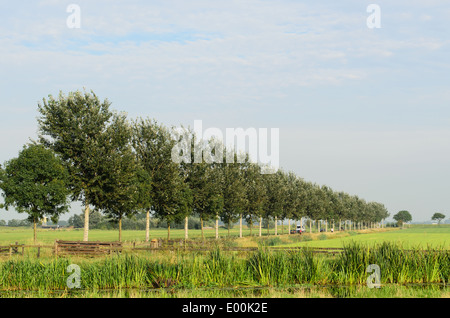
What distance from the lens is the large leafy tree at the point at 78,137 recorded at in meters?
39.0

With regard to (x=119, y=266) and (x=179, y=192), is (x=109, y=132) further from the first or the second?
(x=119, y=266)

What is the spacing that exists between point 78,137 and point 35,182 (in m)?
5.18

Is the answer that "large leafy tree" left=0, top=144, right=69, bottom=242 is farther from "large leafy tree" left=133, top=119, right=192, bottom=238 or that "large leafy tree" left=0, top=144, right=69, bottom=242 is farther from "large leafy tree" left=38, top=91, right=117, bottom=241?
"large leafy tree" left=133, top=119, right=192, bottom=238

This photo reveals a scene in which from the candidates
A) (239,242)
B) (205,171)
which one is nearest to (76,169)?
(205,171)

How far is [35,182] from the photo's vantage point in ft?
124

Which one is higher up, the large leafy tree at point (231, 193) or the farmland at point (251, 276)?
the large leafy tree at point (231, 193)

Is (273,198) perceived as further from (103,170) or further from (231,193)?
(103,170)

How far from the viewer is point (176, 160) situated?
158ft

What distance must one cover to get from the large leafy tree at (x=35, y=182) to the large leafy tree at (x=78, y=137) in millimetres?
1754

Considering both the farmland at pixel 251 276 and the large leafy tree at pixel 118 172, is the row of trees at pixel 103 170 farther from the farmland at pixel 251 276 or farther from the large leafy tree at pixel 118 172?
the farmland at pixel 251 276

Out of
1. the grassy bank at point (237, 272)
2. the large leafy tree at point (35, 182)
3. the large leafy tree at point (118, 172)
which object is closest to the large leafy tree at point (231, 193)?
the large leafy tree at point (118, 172)

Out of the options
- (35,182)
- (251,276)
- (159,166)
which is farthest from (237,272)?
(159,166)
